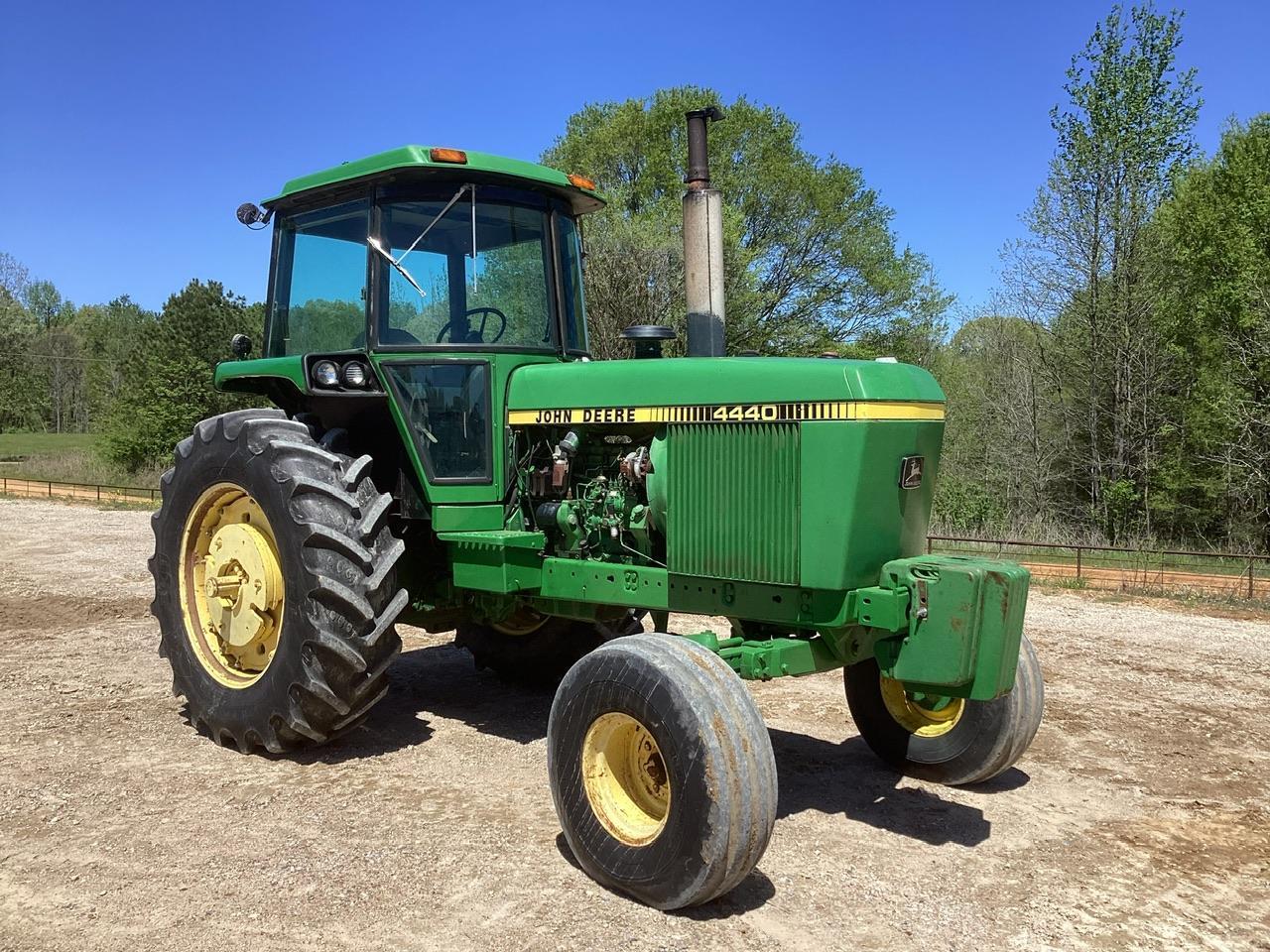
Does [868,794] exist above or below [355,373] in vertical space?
below

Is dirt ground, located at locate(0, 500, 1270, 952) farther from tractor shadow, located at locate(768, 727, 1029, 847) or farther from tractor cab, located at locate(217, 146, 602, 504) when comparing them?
tractor cab, located at locate(217, 146, 602, 504)

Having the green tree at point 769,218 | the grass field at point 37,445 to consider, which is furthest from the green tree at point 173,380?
the green tree at point 769,218

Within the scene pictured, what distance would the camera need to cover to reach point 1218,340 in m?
19.3

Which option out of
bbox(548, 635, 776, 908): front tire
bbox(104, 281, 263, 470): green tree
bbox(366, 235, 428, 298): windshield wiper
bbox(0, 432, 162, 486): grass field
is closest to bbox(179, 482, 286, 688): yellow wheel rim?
bbox(366, 235, 428, 298): windshield wiper

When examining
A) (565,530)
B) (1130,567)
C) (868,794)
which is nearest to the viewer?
(868,794)

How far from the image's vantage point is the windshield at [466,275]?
5285 millimetres

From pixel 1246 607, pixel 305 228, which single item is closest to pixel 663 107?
pixel 1246 607

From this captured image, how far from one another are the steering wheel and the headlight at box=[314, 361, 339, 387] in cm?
55

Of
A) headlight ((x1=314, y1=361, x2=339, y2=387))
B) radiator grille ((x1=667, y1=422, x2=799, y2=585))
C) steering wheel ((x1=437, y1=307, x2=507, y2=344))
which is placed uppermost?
steering wheel ((x1=437, y1=307, x2=507, y2=344))

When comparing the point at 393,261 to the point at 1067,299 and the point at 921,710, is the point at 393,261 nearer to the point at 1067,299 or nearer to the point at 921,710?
the point at 921,710

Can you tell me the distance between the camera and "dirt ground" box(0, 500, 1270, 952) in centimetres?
340

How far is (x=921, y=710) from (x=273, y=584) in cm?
324

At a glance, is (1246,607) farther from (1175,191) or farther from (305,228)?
(1175,191)

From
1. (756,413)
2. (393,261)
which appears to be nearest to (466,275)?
(393,261)
